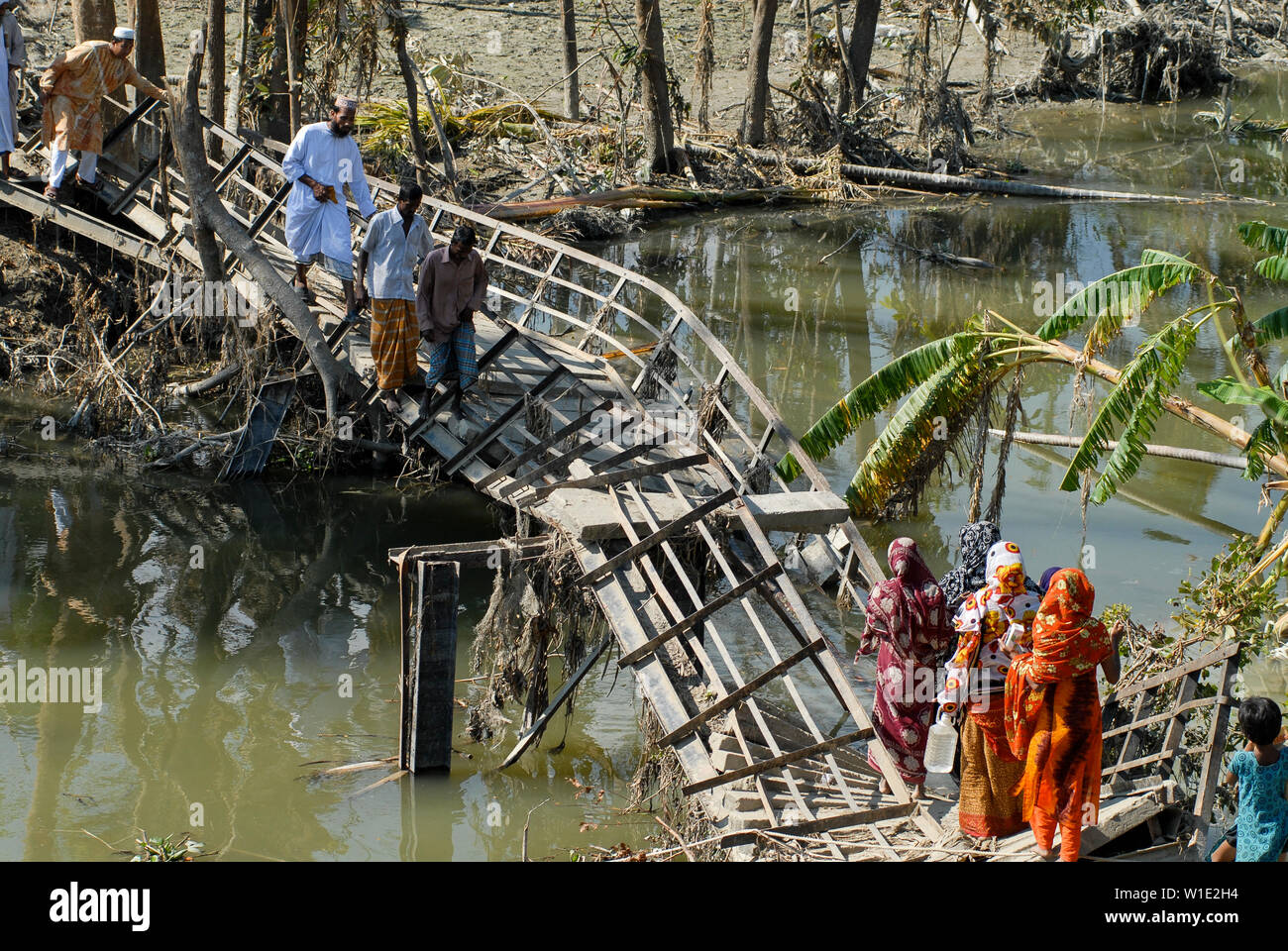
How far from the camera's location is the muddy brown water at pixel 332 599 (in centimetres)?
718

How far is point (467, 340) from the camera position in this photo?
31.1 feet

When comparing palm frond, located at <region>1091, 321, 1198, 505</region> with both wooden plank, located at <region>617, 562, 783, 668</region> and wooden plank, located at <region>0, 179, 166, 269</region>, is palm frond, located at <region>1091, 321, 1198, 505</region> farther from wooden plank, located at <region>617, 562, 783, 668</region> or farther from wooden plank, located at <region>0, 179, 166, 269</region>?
wooden plank, located at <region>0, 179, 166, 269</region>

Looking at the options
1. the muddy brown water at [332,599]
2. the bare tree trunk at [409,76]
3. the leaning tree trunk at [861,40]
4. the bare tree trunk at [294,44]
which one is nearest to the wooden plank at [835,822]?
the muddy brown water at [332,599]

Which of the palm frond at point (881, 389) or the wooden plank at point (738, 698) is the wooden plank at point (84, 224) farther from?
the wooden plank at point (738, 698)

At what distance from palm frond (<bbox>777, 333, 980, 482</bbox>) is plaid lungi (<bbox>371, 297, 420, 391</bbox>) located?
2955mm

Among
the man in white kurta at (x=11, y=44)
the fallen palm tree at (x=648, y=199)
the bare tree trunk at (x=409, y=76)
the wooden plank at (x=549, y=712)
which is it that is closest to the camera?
the wooden plank at (x=549, y=712)

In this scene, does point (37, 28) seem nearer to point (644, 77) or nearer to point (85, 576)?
point (644, 77)

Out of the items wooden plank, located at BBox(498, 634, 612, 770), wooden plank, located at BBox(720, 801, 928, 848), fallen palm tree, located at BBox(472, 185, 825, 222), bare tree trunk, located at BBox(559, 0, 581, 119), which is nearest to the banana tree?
wooden plank, located at BBox(498, 634, 612, 770)

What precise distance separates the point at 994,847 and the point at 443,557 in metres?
3.28

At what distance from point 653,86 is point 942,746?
15797 millimetres

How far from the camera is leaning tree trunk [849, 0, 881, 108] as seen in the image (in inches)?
915

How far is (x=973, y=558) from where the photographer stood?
5.69 meters

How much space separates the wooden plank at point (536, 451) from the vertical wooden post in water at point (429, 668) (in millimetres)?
1264
